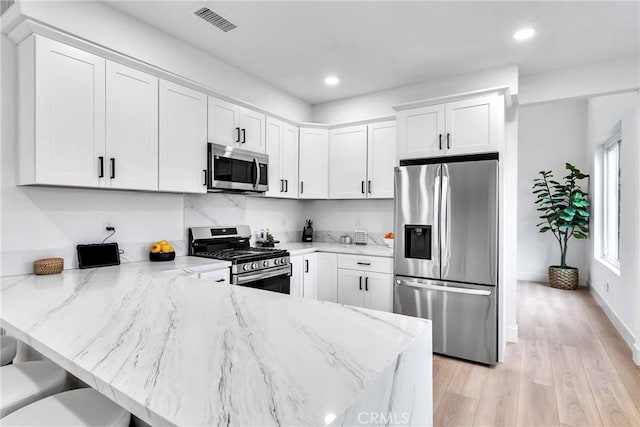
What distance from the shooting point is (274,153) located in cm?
379

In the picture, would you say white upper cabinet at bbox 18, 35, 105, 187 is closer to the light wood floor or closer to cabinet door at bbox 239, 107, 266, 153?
cabinet door at bbox 239, 107, 266, 153

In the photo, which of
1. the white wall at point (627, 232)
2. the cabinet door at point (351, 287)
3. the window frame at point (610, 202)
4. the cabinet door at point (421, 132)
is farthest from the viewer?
the window frame at point (610, 202)

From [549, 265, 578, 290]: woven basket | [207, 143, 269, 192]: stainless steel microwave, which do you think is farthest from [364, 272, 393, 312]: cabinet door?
[549, 265, 578, 290]: woven basket

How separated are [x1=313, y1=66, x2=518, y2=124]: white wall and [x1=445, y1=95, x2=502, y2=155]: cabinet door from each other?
14.0 inches

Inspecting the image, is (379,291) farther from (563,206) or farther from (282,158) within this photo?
(563,206)

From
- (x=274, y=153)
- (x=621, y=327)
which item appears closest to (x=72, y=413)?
(x=274, y=153)

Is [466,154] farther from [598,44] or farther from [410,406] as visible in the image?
[410,406]

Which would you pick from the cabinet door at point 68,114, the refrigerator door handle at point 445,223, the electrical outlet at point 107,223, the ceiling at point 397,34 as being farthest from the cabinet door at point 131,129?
the refrigerator door handle at point 445,223

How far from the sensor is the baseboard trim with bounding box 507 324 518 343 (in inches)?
139

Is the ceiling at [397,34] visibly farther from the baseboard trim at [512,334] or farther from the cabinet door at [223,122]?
the baseboard trim at [512,334]

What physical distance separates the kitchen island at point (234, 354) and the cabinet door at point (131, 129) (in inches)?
42.9

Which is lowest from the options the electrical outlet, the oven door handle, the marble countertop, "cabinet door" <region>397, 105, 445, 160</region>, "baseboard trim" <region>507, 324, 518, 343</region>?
"baseboard trim" <region>507, 324, 518, 343</region>

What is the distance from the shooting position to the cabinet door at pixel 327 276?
3814 mm

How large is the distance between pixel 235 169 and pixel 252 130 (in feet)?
1.60
